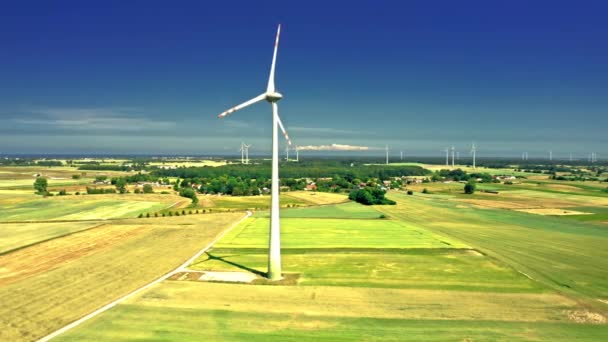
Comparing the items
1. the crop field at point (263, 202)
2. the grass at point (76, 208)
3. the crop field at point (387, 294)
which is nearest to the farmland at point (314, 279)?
the crop field at point (387, 294)

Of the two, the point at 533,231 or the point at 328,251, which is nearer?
the point at 328,251

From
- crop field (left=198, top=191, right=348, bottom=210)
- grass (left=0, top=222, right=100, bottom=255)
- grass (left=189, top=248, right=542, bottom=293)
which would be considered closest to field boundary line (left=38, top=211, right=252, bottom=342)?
grass (left=189, top=248, right=542, bottom=293)

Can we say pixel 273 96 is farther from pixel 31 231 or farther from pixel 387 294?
pixel 31 231

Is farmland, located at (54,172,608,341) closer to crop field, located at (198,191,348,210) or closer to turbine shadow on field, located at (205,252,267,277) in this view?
turbine shadow on field, located at (205,252,267,277)

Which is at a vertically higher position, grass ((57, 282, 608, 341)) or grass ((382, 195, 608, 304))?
grass ((57, 282, 608, 341))

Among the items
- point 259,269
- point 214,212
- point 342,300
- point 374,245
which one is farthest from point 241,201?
point 342,300

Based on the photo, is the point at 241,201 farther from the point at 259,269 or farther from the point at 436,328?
the point at 436,328

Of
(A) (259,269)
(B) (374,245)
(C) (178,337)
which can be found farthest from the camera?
(B) (374,245)
